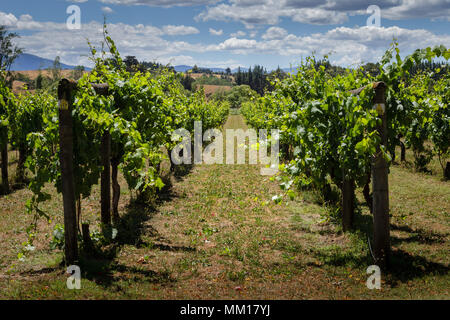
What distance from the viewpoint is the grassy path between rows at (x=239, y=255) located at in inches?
203

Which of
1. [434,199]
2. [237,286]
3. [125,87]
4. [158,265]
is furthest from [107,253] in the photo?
[434,199]

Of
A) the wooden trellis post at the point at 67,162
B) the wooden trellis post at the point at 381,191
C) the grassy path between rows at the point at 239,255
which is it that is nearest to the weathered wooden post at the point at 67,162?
the wooden trellis post at the point at 67,162

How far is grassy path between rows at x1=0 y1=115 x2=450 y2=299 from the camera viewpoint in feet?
17.0

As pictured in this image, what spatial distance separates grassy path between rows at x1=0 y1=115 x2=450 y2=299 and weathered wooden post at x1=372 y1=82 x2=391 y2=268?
1.20 ft

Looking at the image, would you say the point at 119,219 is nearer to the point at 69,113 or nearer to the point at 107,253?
the point at 107,253

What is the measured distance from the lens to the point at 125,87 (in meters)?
7.95

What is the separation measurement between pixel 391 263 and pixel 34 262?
6.31 meters

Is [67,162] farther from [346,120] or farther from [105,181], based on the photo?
[346,120]

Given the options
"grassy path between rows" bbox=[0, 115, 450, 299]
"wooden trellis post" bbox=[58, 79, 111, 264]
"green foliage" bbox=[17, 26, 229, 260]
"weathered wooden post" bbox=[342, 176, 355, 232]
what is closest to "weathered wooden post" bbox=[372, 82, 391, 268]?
"grassy path between rows" bbox=[0, 115, 450, 299]

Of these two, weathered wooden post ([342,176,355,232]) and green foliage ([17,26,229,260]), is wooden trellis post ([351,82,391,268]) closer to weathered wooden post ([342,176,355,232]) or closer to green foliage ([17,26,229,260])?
weathered wooden post ([342,176,355,232])

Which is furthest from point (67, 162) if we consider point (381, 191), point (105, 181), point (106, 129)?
point (381, 191)

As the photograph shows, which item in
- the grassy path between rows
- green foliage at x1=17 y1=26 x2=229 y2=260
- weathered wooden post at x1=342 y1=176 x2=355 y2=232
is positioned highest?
green foliage at x1=17 y1=26 x2=229 y2=260

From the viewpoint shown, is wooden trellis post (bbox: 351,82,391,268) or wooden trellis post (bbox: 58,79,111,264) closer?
wooden trellis post (bbox: 58,79,111,264)

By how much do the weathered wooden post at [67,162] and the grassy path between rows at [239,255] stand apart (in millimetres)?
484
